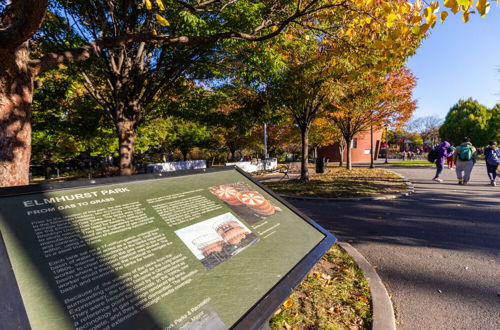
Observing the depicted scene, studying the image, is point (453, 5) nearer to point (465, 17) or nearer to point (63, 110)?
point (465, 17)

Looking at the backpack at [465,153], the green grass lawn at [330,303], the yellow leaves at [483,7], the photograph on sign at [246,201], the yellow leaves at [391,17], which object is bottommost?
the green grass lawn at [330,303]

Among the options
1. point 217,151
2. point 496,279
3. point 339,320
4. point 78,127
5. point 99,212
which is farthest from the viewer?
point 217,151

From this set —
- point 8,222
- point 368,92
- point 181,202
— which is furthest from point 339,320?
point 368,92

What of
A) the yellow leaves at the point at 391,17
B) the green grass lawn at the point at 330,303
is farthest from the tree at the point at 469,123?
the green grass lawn at the point at 330,303

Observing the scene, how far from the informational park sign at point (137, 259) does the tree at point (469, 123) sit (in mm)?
63879

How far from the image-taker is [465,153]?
1066 centimetres

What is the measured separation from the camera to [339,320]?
8.54 ft

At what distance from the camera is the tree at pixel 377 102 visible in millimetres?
11539

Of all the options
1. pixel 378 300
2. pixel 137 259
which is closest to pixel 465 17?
pixel 378 300

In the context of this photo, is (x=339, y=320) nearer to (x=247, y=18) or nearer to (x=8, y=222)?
(x=8, y=222)

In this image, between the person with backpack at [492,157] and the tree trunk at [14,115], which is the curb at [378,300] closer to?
the tree trunk at [14,115]

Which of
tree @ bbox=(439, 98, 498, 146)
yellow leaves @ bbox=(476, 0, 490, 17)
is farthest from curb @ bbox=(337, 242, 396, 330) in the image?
tree @ bbox=(439, 98, 498, 146)

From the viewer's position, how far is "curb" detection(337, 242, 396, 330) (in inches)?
98.6

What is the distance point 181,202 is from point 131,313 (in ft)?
3.25
